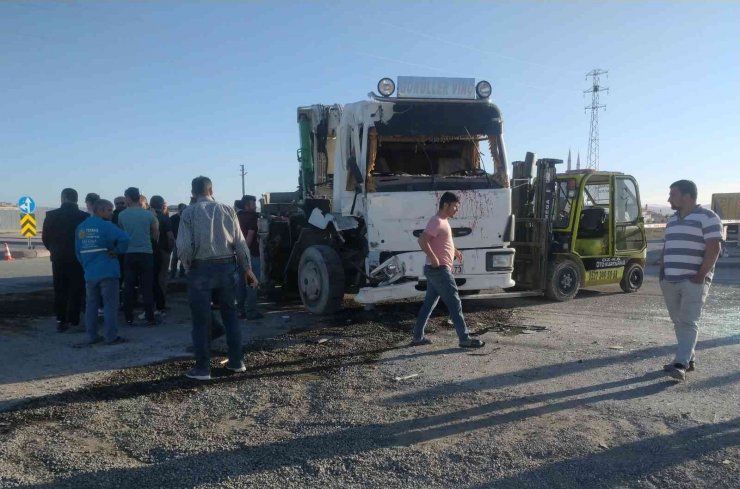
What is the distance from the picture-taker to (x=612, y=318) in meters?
8.85

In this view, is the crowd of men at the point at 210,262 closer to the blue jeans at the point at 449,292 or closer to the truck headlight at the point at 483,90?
the blue jeans at the point at 449,292

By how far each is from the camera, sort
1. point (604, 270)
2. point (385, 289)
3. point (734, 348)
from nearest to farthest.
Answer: point (734, 348) < point (385, 289) < point (604, 270)

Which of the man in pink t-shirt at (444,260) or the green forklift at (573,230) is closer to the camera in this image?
the man in pink t-shirt at (444,260)

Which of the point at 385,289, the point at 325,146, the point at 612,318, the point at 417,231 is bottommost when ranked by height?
the point at 612,318

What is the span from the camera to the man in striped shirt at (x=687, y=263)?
5.36 metres

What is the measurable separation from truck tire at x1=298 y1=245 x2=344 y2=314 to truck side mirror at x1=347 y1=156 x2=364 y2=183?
1141 millimetres

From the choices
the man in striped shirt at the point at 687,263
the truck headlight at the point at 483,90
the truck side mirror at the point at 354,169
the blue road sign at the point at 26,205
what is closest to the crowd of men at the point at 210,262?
the man in striped shirt at the point at 687,263

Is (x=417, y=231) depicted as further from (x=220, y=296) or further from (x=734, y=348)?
(x=734, y=348)

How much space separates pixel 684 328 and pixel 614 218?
5.96m

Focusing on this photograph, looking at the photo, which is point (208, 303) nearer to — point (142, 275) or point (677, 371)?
point (142, 275)

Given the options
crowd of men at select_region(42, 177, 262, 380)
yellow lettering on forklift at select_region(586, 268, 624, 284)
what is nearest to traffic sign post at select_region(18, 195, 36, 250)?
crowd of men at select_region(42, 177, 262, 380)

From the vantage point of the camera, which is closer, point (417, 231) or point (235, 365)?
point (235, 365)

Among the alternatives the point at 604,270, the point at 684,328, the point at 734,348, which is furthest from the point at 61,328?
the point at 604,270

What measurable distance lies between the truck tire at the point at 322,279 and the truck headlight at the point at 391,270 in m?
0.73
